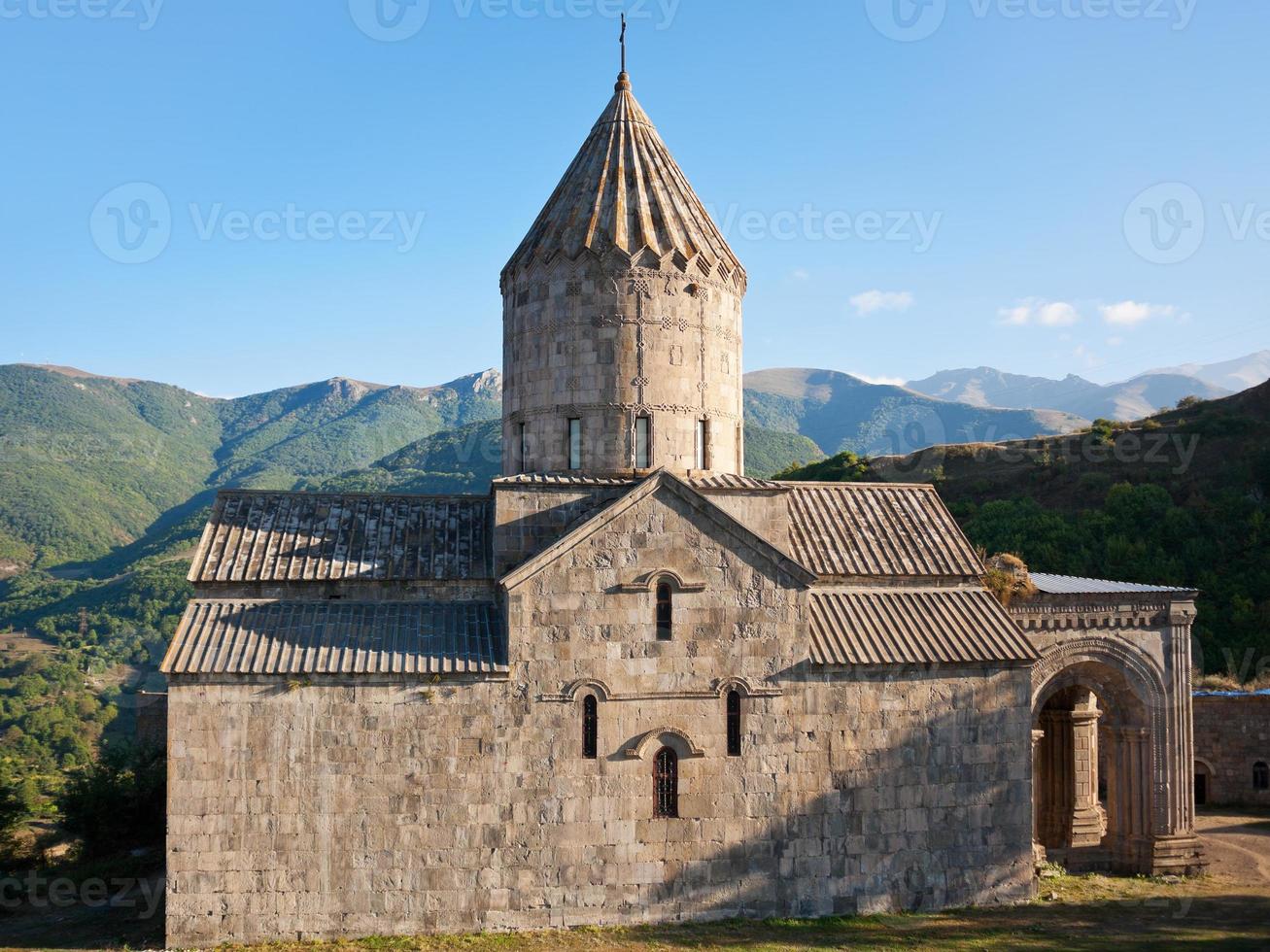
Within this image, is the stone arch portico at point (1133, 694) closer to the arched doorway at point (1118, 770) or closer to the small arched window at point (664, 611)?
the arched doorway at point (1118, 770)

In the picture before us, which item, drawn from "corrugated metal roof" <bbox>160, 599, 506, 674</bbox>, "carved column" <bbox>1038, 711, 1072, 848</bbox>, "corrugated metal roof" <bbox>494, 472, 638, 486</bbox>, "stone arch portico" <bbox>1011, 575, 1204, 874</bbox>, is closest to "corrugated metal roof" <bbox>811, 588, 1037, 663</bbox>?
"stone arch portico" <bbox>1011, 575, 1204, 874</bbox>

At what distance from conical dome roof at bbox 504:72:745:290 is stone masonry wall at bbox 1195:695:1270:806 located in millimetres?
15429

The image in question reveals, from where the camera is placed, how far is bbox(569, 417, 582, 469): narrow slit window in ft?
48.9

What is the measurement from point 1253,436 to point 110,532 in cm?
8975

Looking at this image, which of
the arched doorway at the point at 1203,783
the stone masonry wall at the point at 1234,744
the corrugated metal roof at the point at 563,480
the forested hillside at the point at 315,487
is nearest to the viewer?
the corrugated metal roof at the point at 563,480

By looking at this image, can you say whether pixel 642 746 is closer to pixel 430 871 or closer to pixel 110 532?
pixel 430 871

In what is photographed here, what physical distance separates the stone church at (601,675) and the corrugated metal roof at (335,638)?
0.14 ft

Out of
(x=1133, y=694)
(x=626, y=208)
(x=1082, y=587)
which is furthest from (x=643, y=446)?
(x=1133, y=694)

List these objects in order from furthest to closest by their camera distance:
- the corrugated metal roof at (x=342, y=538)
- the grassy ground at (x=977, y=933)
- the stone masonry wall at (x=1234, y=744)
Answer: the stone masonry wall at (x=1234, y=744)
the corrugated metal roof at (x=342, y=538)
the grassy ground at (x=977, y=933)

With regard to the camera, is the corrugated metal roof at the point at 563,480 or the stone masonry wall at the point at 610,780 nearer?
the stone masonry wall at the point at 610,780

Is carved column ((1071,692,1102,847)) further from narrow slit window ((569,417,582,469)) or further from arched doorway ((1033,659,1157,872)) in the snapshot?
narrow slit window ((569,417,582,469))

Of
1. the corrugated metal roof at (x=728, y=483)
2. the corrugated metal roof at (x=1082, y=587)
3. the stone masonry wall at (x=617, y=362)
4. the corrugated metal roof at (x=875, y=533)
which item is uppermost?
the stone masonry wall at (x=617, y=362)

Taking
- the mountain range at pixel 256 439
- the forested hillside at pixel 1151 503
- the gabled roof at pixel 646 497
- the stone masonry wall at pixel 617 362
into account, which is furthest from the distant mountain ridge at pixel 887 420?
the gabled roof at pixel 646 497

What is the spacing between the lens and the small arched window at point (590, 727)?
1285cm
